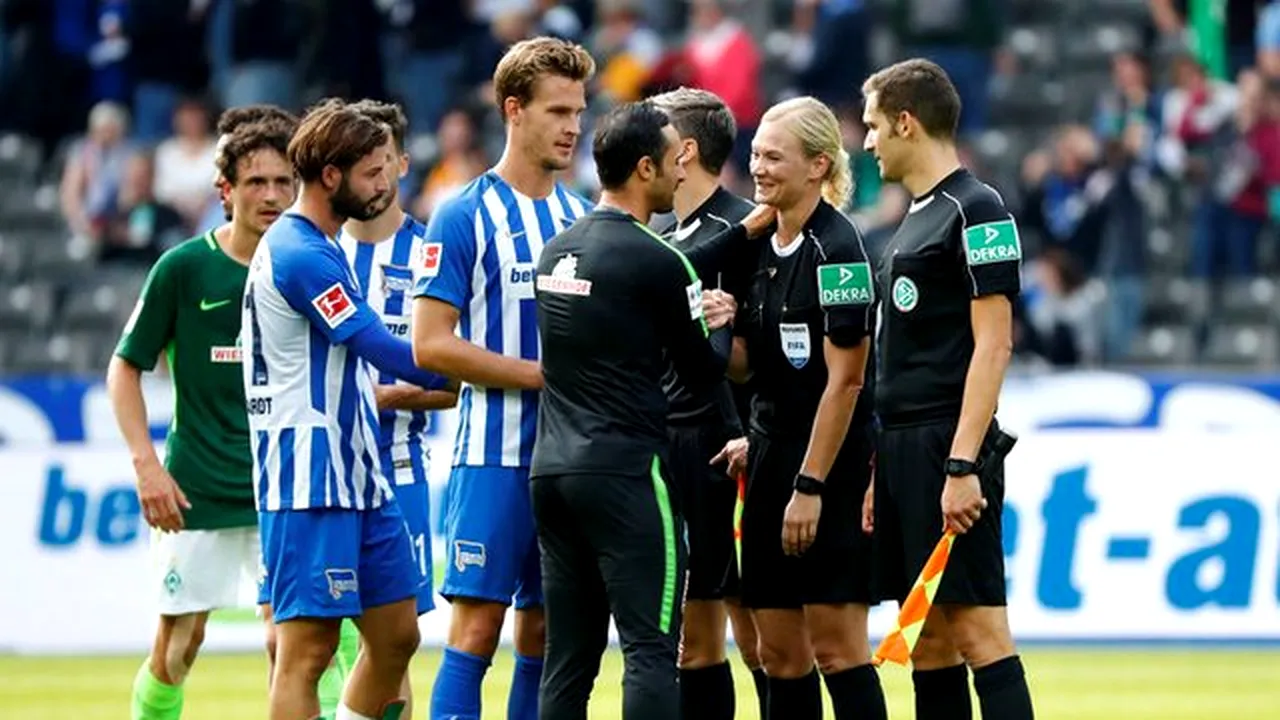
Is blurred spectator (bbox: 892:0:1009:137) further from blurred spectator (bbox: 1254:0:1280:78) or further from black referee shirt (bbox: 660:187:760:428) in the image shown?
black referee shirt (bbox: 660:187:760:428)

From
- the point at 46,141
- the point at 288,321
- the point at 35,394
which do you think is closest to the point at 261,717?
the point at 288,321

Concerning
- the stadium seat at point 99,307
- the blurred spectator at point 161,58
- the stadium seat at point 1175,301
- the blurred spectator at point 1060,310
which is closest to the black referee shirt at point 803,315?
the blurred spectator at point 1060,310

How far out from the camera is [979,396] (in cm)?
832

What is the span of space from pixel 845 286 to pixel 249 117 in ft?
8.27

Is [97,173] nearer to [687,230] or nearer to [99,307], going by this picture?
[99,307]

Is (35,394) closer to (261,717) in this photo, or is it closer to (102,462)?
(102,462)

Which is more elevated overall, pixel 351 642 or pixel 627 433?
pixel 627 433

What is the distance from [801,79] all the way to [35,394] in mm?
7708

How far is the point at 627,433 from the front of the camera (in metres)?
8.22

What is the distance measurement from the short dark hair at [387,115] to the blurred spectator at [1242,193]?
12.4 metres

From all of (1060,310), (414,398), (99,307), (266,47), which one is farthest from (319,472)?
(266,47)

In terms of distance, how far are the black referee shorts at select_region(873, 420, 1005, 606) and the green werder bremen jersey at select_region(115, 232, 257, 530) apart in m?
2.73

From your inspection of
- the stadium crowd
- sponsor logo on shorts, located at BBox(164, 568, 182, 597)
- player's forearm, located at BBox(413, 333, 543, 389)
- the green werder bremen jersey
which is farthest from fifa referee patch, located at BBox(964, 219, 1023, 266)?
the stadium crowd

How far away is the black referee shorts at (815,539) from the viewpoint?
902cm
